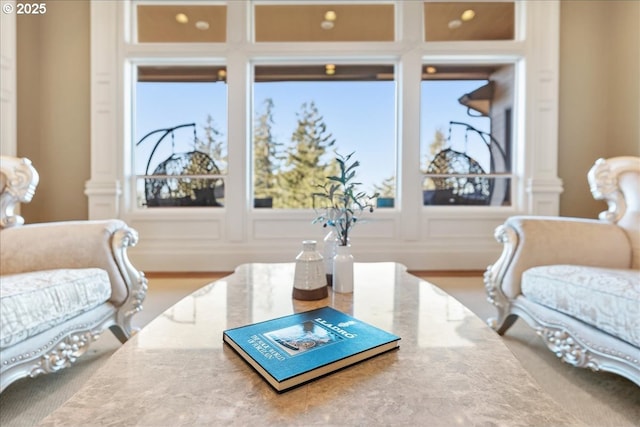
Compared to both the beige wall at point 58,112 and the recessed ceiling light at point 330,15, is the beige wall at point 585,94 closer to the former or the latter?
the recessed ceiling light at point 330,15

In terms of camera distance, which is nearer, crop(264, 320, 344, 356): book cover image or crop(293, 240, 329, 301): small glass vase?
crop(264, 320, 344, 356): book cover image

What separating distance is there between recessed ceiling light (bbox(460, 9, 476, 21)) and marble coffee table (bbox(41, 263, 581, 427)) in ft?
10.8

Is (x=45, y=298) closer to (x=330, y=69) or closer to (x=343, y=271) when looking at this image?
(x=343, y=271)

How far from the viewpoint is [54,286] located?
1247 millimetres

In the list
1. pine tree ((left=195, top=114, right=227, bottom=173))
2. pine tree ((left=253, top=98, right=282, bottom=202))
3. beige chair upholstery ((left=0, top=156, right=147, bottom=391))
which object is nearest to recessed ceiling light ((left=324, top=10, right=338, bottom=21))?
pine tree ((left=253, top=98, right=282, bottom=202))

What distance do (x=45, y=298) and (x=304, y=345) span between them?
1054 millimetres

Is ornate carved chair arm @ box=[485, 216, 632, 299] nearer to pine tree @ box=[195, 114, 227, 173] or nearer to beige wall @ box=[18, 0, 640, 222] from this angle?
beige wall @ box=[18, 0, 640, 222]

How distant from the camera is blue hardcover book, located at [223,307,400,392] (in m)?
0.63

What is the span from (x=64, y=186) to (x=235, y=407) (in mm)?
3503

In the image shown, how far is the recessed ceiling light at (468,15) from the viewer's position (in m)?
3.24

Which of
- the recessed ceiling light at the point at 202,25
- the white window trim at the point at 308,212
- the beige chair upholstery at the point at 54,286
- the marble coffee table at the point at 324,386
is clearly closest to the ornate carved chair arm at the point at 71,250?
the beige chair upholstery at the point at 54,286

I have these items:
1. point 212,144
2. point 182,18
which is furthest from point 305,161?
point 182,18

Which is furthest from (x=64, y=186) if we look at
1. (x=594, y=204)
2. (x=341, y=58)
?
(x=594, y=204)

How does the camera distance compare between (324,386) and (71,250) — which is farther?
(71,250)
